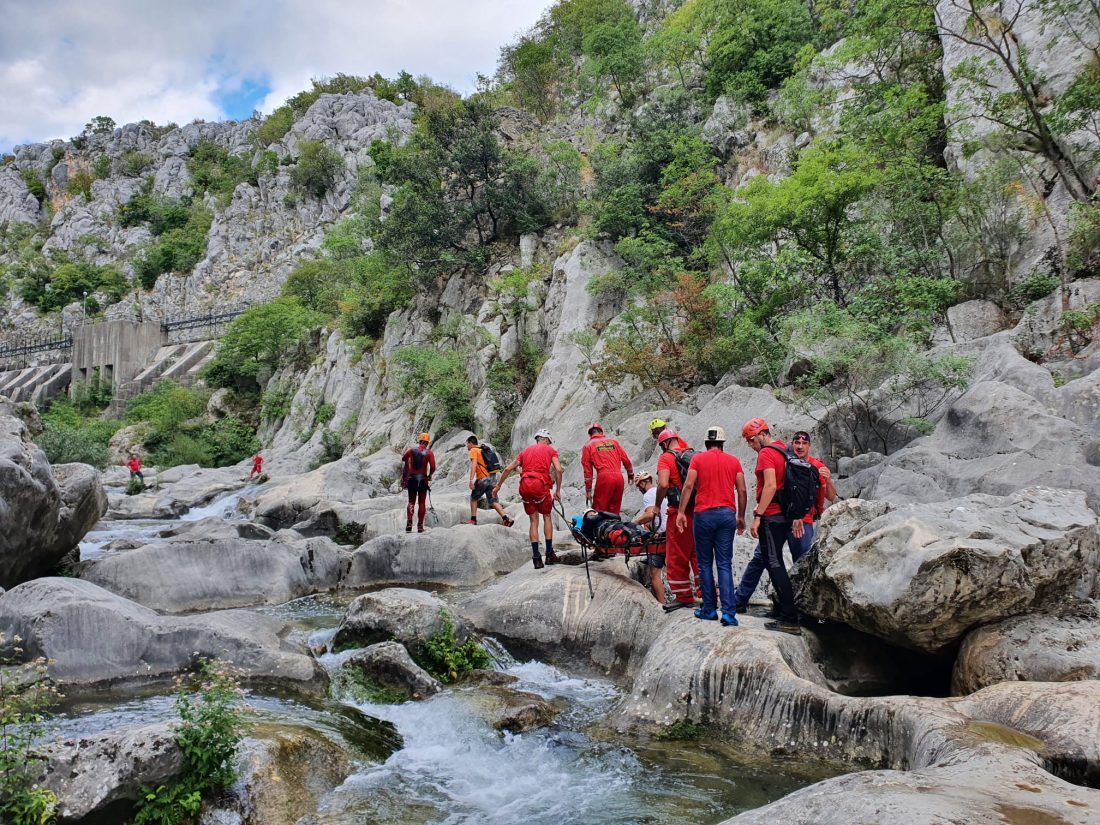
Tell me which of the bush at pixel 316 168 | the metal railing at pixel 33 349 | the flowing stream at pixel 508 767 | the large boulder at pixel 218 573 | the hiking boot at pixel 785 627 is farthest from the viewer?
the bush at pixel 316 168

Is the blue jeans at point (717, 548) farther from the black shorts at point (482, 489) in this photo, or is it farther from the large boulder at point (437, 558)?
the black shorts at point (482, 489)

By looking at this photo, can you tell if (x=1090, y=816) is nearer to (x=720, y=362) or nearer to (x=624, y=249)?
(x=720, y=362)

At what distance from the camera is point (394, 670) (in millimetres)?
7379

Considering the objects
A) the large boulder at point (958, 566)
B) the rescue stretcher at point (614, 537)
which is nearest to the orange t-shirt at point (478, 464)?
the rescue stretcher at point (614, 537)

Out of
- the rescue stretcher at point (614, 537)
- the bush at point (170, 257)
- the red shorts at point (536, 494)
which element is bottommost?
the rescue stretcher at point (614, 537)

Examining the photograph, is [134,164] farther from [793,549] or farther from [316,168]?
[793,549]

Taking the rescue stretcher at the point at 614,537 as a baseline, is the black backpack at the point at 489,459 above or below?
above

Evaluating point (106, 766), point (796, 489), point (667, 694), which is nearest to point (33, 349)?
point (106, 766)

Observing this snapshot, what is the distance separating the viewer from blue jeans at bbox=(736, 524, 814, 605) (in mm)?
7453

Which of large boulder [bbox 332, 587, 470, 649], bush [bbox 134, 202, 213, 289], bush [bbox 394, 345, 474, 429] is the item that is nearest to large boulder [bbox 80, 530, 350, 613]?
large boulder [bbox 332, 587, 470, 649]

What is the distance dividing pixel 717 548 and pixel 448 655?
128 inches

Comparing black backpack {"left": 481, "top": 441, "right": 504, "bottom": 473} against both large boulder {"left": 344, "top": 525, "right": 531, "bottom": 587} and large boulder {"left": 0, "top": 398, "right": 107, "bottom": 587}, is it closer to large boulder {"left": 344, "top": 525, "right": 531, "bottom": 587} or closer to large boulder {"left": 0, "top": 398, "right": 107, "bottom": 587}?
large boulder {"left": 344, "top": 525, "right": 531, "bottom": 587}

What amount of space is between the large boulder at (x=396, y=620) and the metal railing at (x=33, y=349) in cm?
5626

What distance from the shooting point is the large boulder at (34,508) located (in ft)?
30.8
